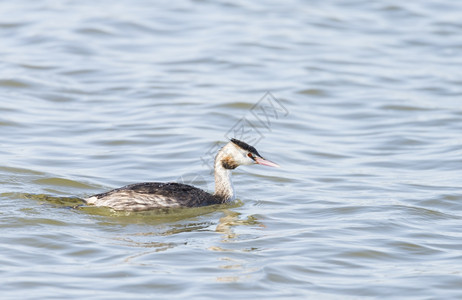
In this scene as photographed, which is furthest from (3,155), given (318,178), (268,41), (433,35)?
(433,35)

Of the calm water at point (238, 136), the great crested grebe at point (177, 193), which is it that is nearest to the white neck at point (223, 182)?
the great crested grebe at point (177, 193)

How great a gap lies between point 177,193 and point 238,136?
4.09m

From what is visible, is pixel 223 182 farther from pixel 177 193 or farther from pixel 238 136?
pixel 238 136

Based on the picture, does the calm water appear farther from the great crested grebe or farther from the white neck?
the white neck

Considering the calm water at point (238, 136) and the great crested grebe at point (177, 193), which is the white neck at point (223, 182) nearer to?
the great crested grebe at point (177, 193)

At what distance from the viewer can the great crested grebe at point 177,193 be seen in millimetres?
10164

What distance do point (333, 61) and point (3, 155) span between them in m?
8.87

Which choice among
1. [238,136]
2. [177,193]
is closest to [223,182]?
[177,193]

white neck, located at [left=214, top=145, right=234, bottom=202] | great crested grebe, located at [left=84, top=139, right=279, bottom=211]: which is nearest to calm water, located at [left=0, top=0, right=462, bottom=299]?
great crested grebe, located at [left=84, top=139, right=279, bottom=211]

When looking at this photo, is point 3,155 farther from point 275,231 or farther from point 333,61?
point 333,61

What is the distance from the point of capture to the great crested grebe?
1016 centimetres

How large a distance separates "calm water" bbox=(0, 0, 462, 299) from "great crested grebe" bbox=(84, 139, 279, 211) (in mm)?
141

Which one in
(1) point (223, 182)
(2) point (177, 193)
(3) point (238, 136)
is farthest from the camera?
(3) point (238, 136)

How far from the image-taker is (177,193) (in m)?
10.4
